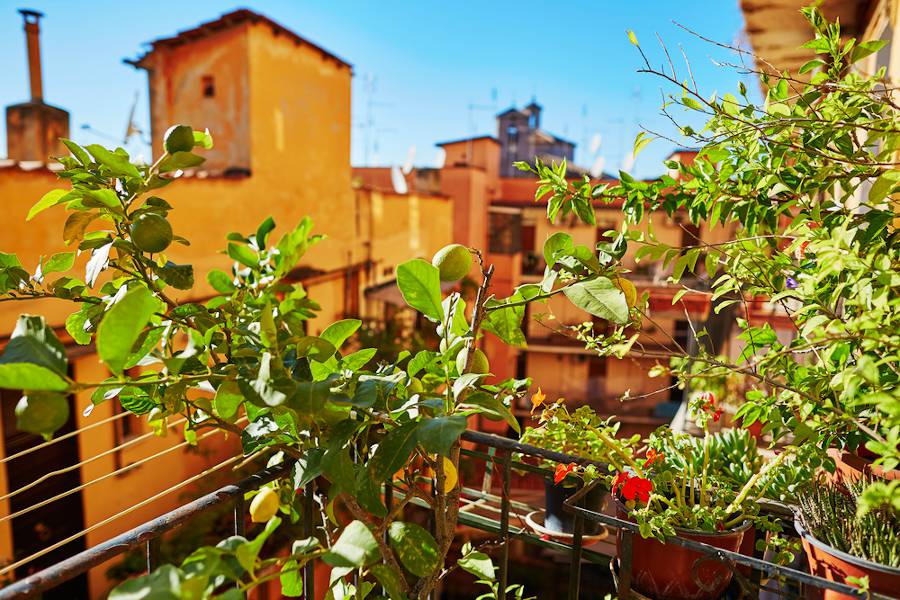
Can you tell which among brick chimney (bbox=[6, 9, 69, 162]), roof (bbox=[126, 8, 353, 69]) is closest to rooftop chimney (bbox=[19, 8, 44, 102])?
brick chimney (bbox=[6, 9, 69, 162])

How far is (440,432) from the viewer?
0.75 metres

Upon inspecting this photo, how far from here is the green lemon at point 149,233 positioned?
0.94 metres

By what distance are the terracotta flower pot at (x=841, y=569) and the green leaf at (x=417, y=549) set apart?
69cm

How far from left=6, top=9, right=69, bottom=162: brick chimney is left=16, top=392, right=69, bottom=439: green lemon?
7.32 meters

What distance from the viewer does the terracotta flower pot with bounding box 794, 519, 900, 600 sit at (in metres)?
1.00

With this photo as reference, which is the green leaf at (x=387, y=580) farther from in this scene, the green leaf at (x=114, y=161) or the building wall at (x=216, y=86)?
the building wall at (x=216, y=86)

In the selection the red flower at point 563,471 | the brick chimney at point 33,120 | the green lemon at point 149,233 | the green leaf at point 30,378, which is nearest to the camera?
the green leaf at point 30,378

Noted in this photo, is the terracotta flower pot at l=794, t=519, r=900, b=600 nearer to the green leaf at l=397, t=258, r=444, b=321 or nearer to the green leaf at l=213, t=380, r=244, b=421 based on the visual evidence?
the green leaf at l=397, t=258, r=444, b=321

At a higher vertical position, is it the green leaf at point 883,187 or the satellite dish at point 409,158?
the satellite dish at point 409,158

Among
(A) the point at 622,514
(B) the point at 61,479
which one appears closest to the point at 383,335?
(B) the point at 61,479

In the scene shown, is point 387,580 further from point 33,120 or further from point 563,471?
point 33,120

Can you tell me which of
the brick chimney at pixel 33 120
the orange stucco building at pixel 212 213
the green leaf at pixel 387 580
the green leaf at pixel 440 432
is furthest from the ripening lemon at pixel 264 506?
the brick chimney at pixel 33 120

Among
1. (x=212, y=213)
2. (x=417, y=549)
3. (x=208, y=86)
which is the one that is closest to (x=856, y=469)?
(x=417, y=549)

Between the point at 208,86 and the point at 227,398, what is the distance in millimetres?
6288
